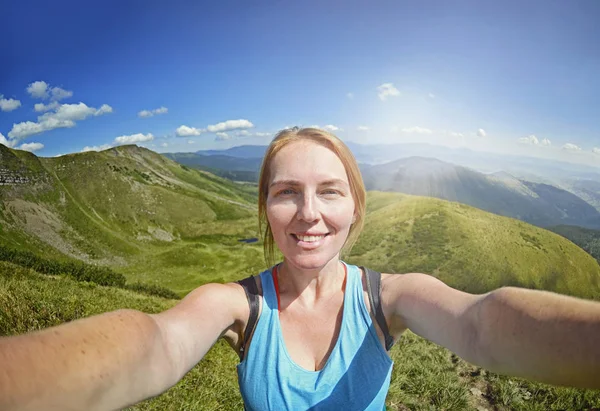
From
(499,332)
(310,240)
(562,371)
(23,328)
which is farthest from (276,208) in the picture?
(23,328)

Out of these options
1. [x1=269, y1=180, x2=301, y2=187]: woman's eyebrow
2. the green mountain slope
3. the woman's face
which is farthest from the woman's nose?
the green mountain slope

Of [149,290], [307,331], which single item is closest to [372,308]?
[307,331]

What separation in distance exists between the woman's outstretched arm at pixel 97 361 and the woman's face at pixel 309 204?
1.02m

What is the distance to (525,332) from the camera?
1.55 metres

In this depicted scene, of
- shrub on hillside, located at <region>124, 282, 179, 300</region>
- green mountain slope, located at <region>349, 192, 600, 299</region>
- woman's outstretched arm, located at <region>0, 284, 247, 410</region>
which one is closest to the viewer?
woman's outstretched arm, located at <region>0, 284, 247, 410</region>

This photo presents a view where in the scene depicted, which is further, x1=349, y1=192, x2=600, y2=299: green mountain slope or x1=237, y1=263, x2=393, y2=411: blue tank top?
x1=349, y1=192, x2=600, y2=299: green mountain slope

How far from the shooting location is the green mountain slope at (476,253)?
9938 cm

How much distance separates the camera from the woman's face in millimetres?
2594

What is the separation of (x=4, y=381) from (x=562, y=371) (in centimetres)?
232

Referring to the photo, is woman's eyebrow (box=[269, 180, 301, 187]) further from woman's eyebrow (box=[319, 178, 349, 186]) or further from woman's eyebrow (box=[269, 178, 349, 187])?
woman's eyebrow (box=[319, 178, 349, 186])

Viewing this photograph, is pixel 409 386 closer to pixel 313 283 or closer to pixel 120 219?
pixel 313 283

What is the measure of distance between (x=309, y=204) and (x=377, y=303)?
0.99 metres

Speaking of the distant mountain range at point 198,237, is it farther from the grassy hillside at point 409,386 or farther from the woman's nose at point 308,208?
the woman's nose at point 308,208

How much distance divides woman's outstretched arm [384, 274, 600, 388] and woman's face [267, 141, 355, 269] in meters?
0.95
